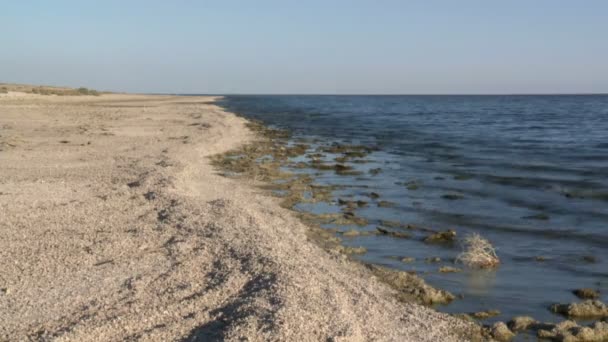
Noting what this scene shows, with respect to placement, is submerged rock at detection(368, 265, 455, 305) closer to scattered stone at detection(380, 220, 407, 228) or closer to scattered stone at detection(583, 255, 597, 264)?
scattered stone at detection(380, 220, 407, 228)

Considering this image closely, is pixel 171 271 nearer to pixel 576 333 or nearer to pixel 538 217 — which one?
pixel 576 333

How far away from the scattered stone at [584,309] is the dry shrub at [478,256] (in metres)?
1.76

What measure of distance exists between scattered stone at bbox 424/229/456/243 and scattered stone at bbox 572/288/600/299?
292cm

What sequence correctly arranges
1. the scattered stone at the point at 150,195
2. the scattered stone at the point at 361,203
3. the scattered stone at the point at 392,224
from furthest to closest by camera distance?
the scattered stone at the point at 361,203 → the scattered stone at the point at 150,195 → the scattered stone at the point at 392,224

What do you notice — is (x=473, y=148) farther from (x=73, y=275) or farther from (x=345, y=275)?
(x=73, y=275)

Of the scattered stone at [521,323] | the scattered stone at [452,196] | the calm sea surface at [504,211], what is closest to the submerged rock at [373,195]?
the calm sea surface at [504,211]

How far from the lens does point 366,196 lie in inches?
578

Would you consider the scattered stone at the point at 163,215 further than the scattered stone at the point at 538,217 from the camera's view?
No

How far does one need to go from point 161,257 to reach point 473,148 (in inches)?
823

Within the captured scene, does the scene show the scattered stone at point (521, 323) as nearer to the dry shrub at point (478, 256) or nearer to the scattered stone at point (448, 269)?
the scattered stone at point (448, 269)

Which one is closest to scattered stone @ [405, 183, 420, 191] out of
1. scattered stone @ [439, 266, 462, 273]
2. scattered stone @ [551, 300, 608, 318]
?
scattered stone @ [439, 266, 462, 273]

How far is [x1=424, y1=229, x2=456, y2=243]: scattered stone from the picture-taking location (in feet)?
35.0

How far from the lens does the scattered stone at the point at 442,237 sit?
1066 centimetres

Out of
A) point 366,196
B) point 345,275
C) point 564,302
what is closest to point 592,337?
point 564,302
